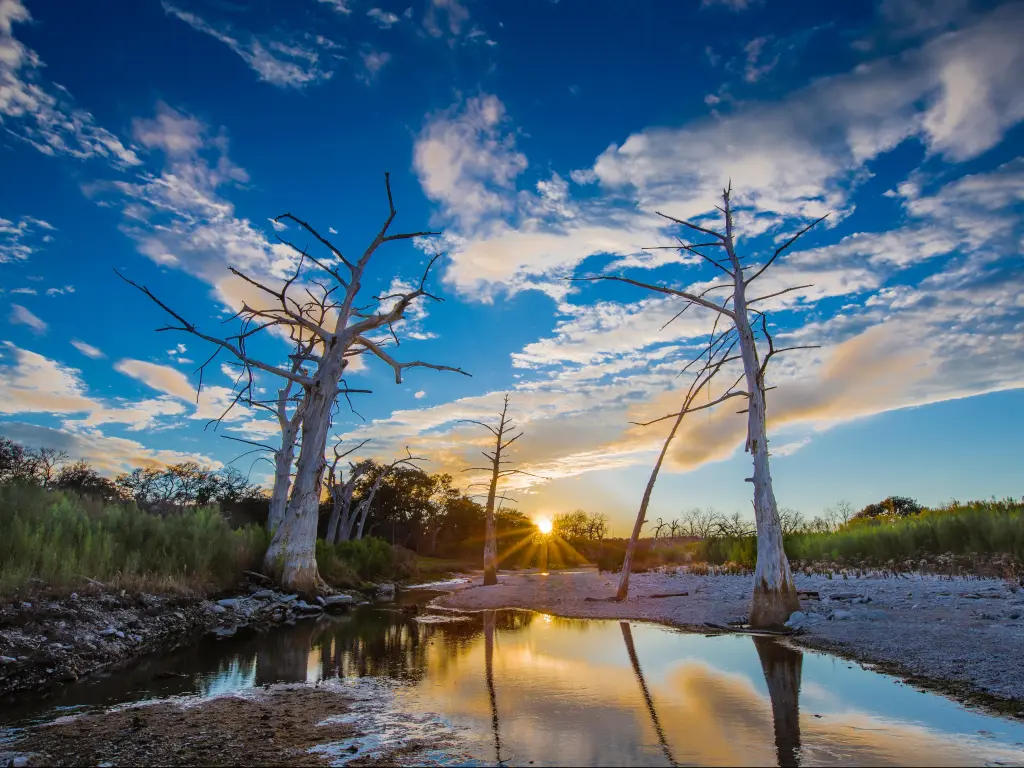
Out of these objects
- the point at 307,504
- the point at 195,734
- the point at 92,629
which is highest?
the point at 307,504

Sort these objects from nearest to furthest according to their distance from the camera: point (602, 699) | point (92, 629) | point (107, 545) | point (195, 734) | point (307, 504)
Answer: point (195, 734) < point (602, 699) < point (92, 629) < point (107, 545) < point (307, 504)

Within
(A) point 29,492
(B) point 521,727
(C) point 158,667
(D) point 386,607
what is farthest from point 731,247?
(A) point 29,492

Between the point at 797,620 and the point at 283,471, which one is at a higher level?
the point at 283,471

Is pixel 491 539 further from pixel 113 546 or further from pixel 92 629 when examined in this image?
pixel 92 629

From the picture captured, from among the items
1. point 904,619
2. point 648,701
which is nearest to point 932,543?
point 904,619

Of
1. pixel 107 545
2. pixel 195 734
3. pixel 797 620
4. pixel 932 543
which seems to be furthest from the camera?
pixel 932 543

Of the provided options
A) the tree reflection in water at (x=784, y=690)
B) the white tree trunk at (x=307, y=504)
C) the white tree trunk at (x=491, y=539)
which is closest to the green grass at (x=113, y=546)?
the white tree trunk at (x=307, y=504)

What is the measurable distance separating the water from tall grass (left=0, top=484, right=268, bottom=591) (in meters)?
2.56

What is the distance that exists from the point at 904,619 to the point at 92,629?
37.8ft

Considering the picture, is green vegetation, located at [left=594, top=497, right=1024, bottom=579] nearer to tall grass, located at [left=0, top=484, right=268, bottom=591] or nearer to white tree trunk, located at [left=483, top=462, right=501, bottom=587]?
white tree trunk, located at [left=483, top=462, right=501, bottom=587]

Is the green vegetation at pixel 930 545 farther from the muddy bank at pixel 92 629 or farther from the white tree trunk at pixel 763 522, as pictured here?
the muddy bank at pixel 92 629

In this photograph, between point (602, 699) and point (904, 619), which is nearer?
point (602, 699)

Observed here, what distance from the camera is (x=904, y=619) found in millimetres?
8680

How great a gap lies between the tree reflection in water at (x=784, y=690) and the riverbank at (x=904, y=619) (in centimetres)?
61
